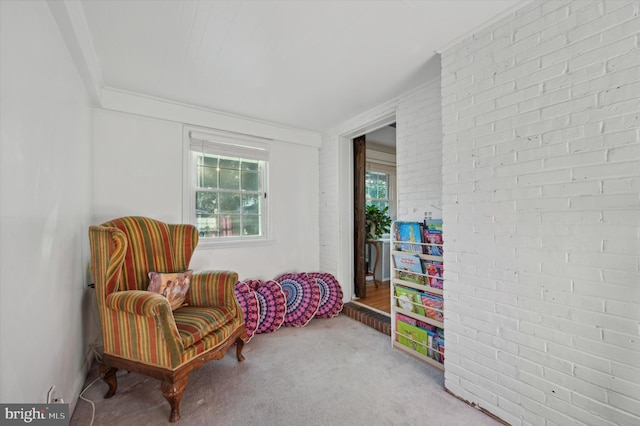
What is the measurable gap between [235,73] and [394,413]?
2799 mm

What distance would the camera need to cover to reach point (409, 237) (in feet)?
7.54

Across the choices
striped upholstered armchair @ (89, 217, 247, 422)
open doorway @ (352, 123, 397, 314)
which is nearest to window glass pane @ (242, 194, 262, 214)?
striped upholstered armchair @ (89, 217, 247, 422)

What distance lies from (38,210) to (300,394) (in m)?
1.84

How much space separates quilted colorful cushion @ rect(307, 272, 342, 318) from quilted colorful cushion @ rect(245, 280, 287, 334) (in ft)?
1.69

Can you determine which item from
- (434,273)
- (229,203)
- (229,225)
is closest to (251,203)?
(229,203)

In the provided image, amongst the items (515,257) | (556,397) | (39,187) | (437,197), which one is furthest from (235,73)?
(556,397)

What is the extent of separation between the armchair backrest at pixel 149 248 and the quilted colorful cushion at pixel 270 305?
0.86 metres

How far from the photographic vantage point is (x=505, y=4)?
1518mm

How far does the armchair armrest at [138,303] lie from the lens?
155 centimetres

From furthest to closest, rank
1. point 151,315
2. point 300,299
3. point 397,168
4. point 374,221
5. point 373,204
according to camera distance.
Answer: point 373,204, point 374,221, point 300,299, point 397,168, point 151,315

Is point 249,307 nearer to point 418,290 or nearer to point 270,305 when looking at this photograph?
point 270,305

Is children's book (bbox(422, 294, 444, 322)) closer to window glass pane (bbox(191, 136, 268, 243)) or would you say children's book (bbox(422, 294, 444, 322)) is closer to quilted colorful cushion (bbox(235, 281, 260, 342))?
quilted colorful cushion (bbox(235, 281, 260, 342))

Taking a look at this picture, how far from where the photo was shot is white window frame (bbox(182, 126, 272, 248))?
2.89 m
